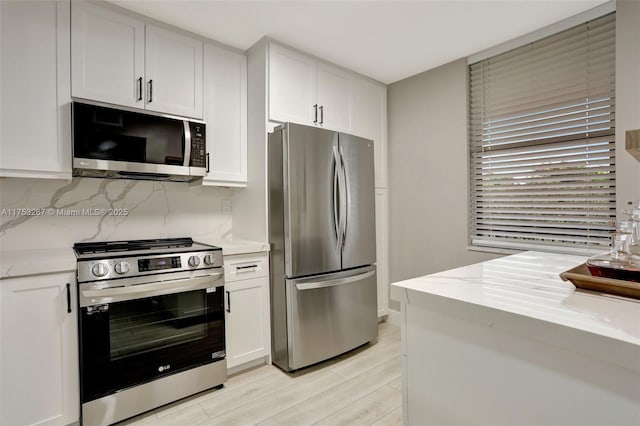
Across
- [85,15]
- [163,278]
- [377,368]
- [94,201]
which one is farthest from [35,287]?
[377,368]

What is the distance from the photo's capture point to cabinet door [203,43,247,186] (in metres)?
2.54

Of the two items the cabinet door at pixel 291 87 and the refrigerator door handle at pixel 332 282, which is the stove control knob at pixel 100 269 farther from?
the cabinet door at pixel 291 87

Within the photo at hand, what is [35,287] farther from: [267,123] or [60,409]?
[267,123]

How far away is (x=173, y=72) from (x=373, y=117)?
1827 mm

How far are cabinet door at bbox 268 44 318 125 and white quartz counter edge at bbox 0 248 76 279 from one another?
1566 mm

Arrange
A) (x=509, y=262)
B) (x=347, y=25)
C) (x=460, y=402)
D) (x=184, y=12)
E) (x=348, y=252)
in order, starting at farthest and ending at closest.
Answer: (x=348, y=252) → (x=347, y=25) → (x=184, y=12) → (x=509, y=262) → (x=460, y=402)

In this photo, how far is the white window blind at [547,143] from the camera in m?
2.21

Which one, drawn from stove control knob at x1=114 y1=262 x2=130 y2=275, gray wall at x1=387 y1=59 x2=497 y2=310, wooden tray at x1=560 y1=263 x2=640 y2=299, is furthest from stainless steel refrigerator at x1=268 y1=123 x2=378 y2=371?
wooden tray at x1=560 y1=263 x2=640 y2=299

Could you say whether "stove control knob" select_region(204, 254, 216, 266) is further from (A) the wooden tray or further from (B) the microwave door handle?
(A) the wooden tray

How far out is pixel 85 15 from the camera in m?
2.02

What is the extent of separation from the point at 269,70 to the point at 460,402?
237cm

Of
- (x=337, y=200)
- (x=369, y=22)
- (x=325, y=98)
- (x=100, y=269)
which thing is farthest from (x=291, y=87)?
(x=100, y=269)

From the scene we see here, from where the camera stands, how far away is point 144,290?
6.26ft

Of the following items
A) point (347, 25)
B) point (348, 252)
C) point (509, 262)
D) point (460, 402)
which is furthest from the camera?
point (348, 252)
